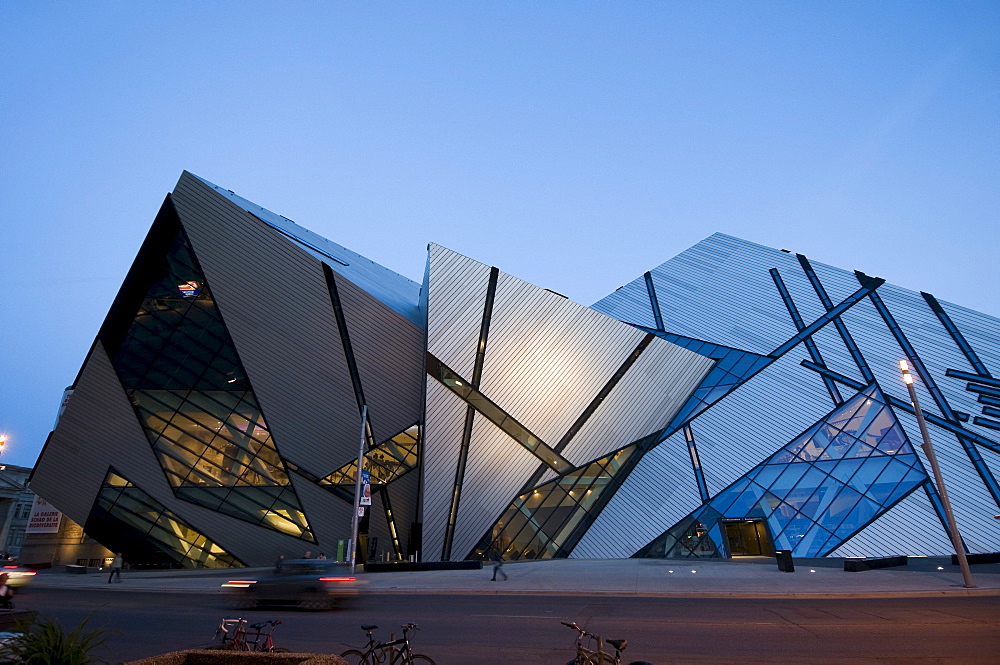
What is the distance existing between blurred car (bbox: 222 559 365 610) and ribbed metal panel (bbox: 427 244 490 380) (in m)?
14.0

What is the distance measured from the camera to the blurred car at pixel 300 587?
1489 cm

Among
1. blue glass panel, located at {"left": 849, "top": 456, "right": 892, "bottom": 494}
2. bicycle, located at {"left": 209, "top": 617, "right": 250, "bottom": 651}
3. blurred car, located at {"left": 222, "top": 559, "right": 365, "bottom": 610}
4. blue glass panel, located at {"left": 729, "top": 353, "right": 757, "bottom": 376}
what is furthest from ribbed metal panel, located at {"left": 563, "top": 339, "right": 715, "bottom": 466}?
bicycle, located at {"left": 209, "top": 617, "right": 250, "bottom": 651}

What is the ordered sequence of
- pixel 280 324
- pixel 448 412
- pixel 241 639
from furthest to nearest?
pixel 280 324
pixel 448 412
pixel 241 639

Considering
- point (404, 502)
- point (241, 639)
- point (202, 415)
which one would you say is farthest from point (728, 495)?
point (202, 415)

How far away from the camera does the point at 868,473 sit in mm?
25125

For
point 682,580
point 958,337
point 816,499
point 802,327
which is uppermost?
point 802,327

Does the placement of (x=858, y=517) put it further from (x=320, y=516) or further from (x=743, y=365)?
(x=320, y=516)

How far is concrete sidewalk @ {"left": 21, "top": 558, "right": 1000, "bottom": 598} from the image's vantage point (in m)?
15.4

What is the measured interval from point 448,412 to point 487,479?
13.0ft

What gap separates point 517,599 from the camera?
15.7 meters

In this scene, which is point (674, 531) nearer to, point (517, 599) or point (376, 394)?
point (517, 599)

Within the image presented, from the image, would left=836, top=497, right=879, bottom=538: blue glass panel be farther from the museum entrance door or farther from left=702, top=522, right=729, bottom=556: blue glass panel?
left=702, top=522, right=729, bottom=556: blue glass panel

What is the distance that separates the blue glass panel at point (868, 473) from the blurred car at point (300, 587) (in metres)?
22.5

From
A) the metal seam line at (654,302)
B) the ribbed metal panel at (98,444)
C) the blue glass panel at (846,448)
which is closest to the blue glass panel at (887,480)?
the blue glass panel at (846,448)
